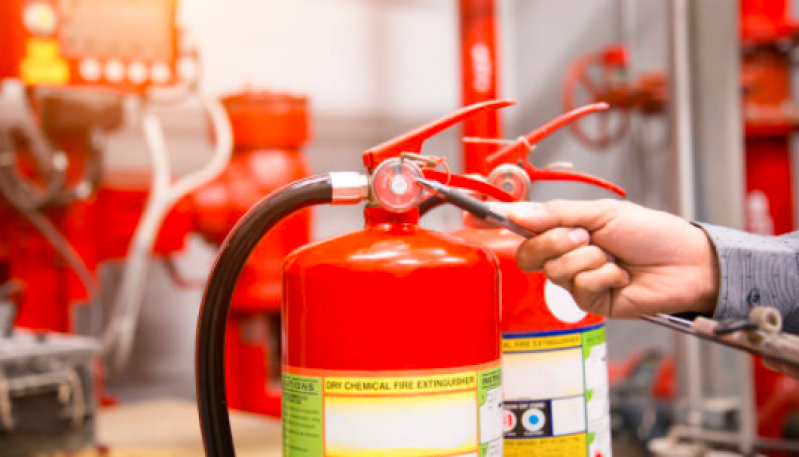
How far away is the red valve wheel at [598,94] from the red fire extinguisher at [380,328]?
2.25 meters

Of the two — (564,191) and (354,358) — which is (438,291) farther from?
(564,191)

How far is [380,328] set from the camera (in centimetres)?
59

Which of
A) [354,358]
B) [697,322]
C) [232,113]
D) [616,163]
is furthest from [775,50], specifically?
[354,358]

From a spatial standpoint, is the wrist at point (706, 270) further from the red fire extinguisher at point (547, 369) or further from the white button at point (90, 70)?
the white button at point (90, 70)

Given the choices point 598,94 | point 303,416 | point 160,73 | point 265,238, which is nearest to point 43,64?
point 160,73

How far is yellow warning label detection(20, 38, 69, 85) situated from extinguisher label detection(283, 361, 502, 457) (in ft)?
3.53

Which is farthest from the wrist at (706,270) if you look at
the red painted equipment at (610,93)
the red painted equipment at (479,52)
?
the red painted equipment at (610,93)

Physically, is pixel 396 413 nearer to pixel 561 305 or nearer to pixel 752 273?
pixel 561 305

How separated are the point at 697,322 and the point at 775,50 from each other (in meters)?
1.90

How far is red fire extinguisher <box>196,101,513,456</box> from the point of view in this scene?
58 cm

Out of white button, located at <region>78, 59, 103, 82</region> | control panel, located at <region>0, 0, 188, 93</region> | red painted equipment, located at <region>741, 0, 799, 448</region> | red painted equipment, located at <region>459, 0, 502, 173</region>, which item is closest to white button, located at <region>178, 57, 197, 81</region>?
control panel, located at <region>0, 0, 188, 93</region>

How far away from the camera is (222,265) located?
2.09ft

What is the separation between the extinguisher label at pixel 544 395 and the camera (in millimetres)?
701

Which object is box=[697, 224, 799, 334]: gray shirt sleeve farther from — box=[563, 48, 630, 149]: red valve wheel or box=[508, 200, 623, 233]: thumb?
box=[563, 48, 630, 149]: red valve wheel
